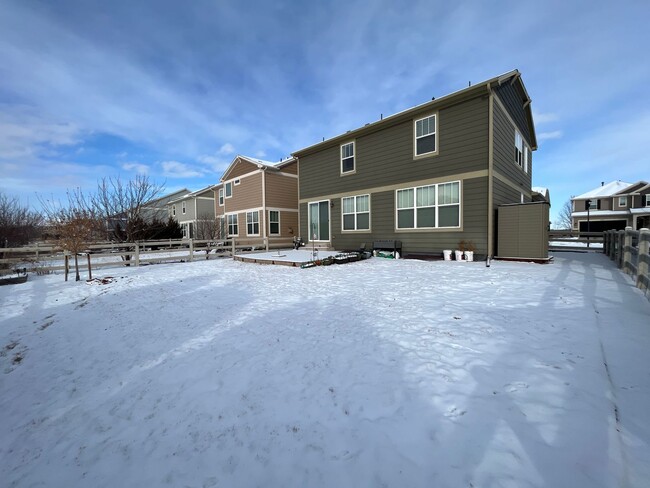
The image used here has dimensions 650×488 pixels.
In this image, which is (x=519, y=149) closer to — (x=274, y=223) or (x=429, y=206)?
(x=429, y=206)

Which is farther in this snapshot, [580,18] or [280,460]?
[580,18]

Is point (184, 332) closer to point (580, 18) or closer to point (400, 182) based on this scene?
point (400, 182)

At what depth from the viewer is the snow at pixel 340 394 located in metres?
1.79

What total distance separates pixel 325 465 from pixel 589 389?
235cm

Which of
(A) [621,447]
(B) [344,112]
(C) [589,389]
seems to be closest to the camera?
(A) [621,447]

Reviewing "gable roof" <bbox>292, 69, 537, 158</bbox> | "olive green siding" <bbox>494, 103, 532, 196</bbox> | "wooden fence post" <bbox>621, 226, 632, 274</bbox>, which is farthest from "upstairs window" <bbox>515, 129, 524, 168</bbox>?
"wooden fence post" <bbox>621, 226, 632, 274</bbox>

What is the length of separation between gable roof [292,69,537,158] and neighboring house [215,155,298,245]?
12.0 ft

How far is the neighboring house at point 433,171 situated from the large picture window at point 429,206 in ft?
0.12

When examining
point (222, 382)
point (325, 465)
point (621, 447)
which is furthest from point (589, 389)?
point (222, 382)

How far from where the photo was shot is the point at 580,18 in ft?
31.7

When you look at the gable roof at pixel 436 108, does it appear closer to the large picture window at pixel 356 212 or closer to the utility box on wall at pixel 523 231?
the large picture window at pixel 356 212

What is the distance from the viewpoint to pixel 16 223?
16031 millimetres

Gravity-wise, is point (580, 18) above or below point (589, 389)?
above

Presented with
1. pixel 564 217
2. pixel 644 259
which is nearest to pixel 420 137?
pixel 644 259
